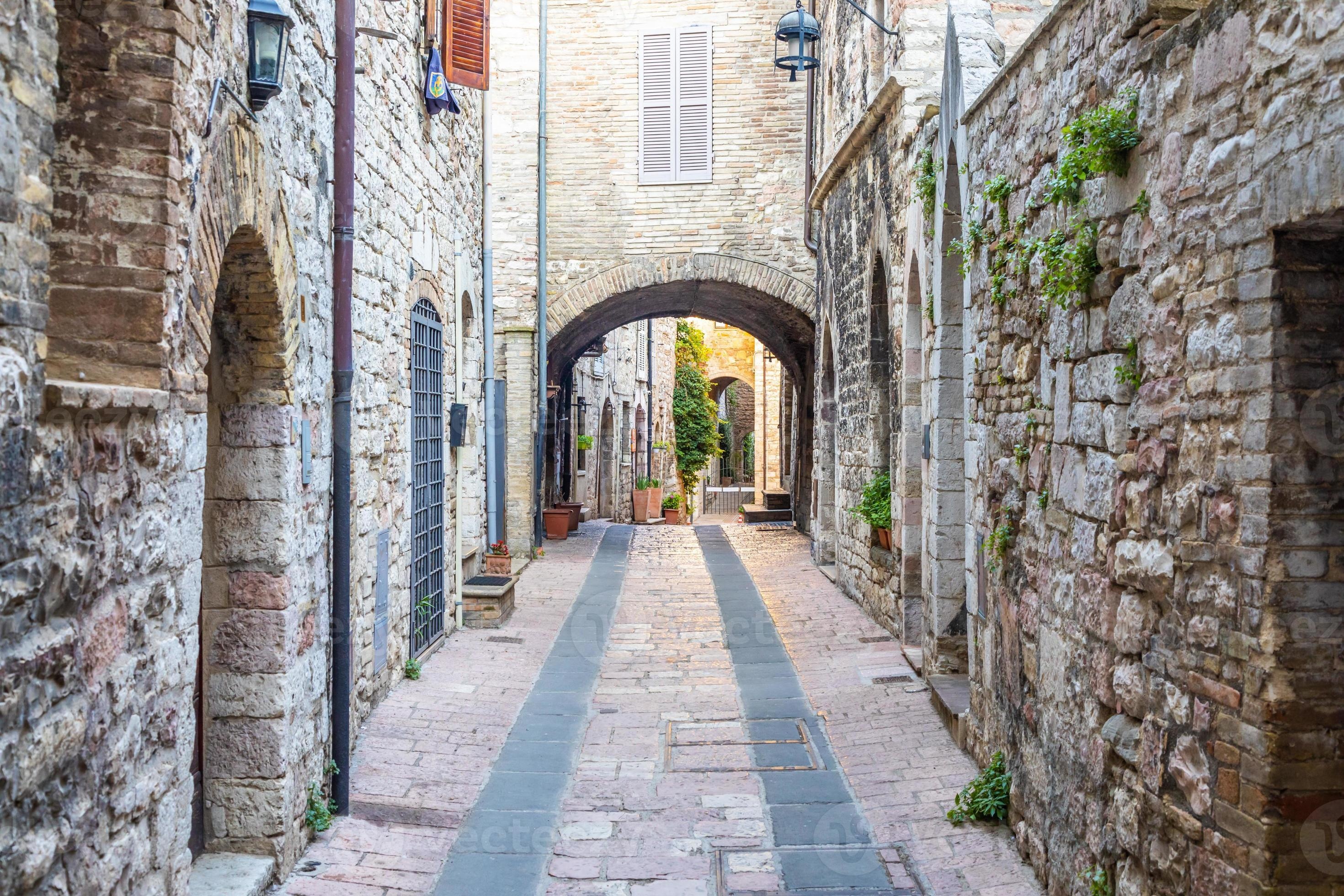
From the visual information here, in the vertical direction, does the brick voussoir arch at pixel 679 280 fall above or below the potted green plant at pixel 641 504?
above

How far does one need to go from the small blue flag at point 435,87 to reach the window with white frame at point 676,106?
659 cm

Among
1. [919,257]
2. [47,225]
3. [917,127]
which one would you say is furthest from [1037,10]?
[47,225]

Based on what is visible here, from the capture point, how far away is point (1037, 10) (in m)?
7.26

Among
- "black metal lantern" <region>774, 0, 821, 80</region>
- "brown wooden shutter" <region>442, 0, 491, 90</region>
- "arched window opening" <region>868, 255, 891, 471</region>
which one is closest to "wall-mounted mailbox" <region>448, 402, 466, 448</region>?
"brown wooden shutter" <region>442, 0, 491, 90</region>

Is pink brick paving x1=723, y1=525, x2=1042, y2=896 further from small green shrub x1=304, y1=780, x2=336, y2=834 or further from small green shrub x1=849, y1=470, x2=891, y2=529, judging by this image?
small green shrub x1=304, y1=780, x2=336, y2=834

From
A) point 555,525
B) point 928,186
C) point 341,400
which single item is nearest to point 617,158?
point 555,525

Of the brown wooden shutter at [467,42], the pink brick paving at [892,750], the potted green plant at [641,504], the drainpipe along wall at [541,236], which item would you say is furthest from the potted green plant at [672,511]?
the brown wooden shutter at [467,42]

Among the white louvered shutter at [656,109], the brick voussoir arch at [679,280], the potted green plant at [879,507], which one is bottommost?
the potted green plant at [879,507]

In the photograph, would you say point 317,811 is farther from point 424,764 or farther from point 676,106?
point 676,106

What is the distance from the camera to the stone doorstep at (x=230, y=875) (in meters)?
3.72

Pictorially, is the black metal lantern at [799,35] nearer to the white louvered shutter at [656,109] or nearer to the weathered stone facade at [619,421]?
the white louvered shutter at [656,109]

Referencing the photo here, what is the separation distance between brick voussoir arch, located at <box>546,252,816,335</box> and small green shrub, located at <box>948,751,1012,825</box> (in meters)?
9.58

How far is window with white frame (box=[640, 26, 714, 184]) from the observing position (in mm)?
14148

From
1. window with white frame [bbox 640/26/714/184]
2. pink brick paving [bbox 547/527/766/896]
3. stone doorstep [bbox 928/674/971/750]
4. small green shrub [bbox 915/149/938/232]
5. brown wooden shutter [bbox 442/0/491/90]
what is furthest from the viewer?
window with white frame [bbox 640/26/714/184]
